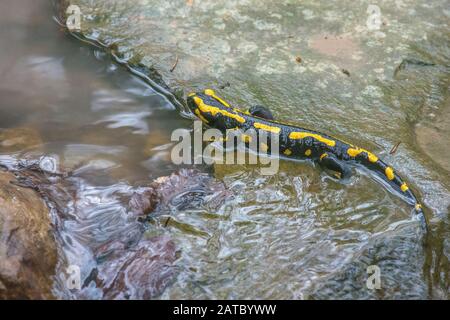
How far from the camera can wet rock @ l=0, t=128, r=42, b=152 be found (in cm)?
455

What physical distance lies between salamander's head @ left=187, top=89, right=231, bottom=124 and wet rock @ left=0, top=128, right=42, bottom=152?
1519 mm

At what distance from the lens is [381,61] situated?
5.69 metres

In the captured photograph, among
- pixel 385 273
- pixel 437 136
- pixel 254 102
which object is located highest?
pixel 254 102

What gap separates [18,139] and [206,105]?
1.80 metres

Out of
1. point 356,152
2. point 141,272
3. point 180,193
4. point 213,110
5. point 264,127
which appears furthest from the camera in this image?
point 213,110

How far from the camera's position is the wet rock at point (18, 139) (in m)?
4.55

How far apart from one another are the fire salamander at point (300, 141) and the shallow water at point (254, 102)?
4.8 inches

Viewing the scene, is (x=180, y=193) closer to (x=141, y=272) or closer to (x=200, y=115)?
(x=141, y=272)

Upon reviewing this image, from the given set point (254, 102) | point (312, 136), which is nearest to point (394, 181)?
point (312, 136)

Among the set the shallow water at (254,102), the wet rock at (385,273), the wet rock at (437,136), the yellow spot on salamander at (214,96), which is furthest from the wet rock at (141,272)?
the wet rock at (437,136)

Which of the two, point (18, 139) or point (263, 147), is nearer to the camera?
point (18, 139)

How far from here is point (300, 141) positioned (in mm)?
4641
